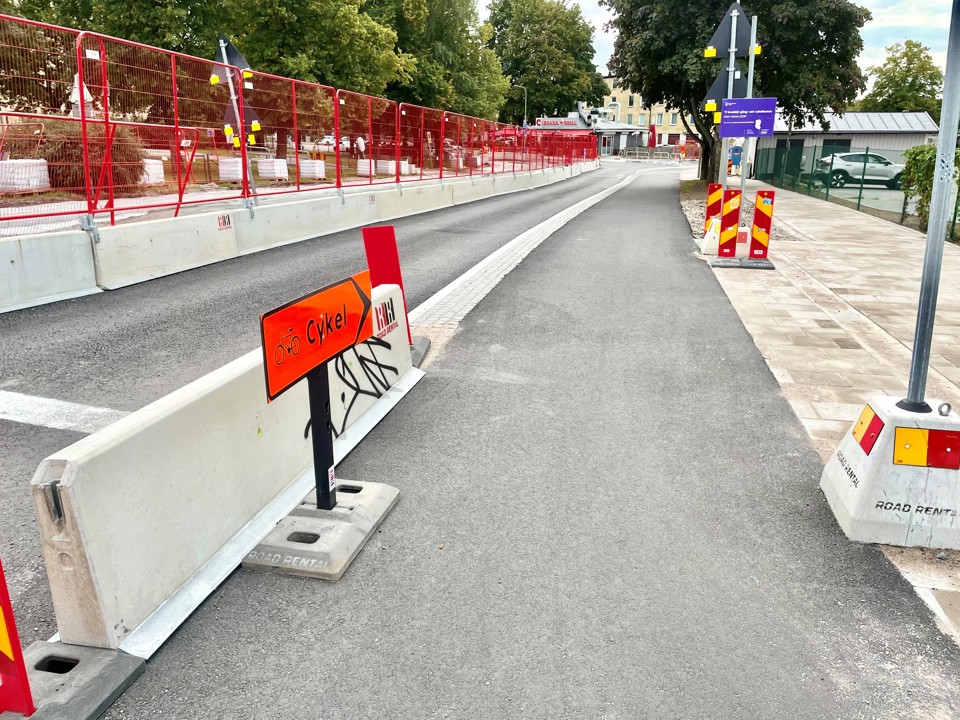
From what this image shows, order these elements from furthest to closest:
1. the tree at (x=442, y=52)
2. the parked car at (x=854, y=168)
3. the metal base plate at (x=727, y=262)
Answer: the tree at (x=442, y=52) → the parked car at (x=854, y=168) → the metal base plate at (x=727, y=262)

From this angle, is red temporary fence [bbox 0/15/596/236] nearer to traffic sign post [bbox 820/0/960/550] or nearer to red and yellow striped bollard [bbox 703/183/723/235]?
red and yellow striped bollard [bbox 703/183/723/235]

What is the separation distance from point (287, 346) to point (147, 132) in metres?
8.14

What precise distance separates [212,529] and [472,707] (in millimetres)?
1436

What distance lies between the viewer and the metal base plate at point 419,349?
6371mm

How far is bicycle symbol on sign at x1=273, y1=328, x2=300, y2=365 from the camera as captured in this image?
9.76ft

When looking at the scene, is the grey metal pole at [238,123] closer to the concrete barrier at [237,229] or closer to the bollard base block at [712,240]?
the concrete barrier at [237,229]

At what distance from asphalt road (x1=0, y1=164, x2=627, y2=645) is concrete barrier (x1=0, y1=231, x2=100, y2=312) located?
205 millimetres

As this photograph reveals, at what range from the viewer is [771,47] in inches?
1011

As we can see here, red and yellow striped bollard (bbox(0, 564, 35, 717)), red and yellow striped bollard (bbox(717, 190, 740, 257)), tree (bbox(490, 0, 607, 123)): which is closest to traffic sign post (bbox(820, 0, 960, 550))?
red and yellow striped bollard (bbox(0, 564, 35, 717))

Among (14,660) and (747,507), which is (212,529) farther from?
(747,507)

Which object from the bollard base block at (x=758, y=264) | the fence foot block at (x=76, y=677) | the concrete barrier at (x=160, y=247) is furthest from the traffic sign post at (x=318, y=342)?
the bollard base block at (x=758, y=264)

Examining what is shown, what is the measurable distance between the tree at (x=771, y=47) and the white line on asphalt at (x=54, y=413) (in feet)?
80.6

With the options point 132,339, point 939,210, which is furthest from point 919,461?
point 132,339

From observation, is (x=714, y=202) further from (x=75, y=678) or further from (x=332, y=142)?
(x=75, y=678)
